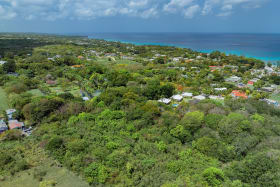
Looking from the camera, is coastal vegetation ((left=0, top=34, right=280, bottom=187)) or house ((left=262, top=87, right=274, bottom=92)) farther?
house ((left=262, top=87, right=274, bottom=92))

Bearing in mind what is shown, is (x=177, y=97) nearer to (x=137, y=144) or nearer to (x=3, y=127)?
(x=137, y=144)

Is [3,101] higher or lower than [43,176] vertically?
higher

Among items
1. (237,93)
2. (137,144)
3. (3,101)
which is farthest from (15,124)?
(237,93)

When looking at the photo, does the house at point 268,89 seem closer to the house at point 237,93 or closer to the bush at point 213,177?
the house at point 237,93

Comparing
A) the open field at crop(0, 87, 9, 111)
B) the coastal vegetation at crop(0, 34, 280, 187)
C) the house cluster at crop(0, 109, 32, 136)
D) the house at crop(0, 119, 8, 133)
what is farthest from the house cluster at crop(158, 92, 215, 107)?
the open field at crop(0, 87, 9, 111)

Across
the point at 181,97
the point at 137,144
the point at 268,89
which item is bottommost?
the point at 137,144

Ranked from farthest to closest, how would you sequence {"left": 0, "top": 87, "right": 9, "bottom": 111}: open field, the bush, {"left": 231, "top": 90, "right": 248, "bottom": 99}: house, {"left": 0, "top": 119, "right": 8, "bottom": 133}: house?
{"left": 231, "top": 90, "right": 248, "bottom": 99}: house, {"left": 0, "top": 87, "right": 9, "bottom": 111}: open field, {"left": 0, "top": 119, "right": 8, "bottom": 133}: house, the bush

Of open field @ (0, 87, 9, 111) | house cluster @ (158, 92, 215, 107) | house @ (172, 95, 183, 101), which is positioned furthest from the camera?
house @ (172, 95, 183, 101)

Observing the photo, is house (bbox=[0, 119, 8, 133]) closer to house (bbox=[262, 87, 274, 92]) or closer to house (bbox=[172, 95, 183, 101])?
house (bbox=[172, 95, 183, 101])

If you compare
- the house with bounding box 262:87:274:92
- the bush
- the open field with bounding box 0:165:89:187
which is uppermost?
the house with bounding box 262:87:274:92

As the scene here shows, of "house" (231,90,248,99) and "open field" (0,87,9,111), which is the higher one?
"house" (231,90,248,99)

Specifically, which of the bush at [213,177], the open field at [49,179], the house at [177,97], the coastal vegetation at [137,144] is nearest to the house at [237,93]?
the coastal vegetation at [137,144]
